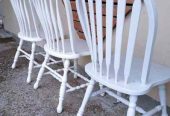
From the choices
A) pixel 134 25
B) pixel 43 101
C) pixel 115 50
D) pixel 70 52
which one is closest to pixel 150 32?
pixel 134 25

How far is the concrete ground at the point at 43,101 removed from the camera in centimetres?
170

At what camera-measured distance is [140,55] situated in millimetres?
1684

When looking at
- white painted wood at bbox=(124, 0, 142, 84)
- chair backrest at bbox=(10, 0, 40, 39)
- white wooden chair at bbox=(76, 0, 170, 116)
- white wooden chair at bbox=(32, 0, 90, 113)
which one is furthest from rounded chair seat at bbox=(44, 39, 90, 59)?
white painted wood at bbox=(124, 0, 142, 84)

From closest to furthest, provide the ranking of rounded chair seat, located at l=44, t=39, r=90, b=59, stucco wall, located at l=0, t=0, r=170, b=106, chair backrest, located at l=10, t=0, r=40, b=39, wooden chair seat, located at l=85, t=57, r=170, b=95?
wooden chair seat, located at l=85, t=57, r=170, b=95 → stucco wall, located at l=0, t=0, r=170, b=106 → rounded chair seat, located at l=44, t=39, r=90, b=59 → chair backrest, located at l=10, t=0, r=40, b=39

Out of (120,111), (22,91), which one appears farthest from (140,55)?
(22,91)

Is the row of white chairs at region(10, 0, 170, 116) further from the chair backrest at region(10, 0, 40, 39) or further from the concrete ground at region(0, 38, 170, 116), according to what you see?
the chair backrest at region(10, 0, 40, 39)

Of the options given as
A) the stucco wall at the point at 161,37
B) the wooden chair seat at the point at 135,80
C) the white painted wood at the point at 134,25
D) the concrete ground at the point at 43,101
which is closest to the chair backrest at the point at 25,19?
the concrete ground at the point at 43,101

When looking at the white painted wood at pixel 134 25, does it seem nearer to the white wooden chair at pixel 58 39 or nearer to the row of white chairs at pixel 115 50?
the row of white chairs at pixel 115 50

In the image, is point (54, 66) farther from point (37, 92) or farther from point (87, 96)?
point (87, 96)

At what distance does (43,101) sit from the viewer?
1.85 m

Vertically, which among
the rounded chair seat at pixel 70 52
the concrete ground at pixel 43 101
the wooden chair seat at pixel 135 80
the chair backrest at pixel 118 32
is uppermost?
the chair backrest at pixel 118 32

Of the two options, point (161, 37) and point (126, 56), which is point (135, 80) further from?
point (161, 37)

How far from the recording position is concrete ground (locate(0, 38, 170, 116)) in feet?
5.59

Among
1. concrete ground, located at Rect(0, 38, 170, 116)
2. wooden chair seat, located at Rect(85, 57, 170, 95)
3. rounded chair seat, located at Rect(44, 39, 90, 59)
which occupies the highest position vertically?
wooden chair seat, located at Rect(85, 57, 170, 95)
